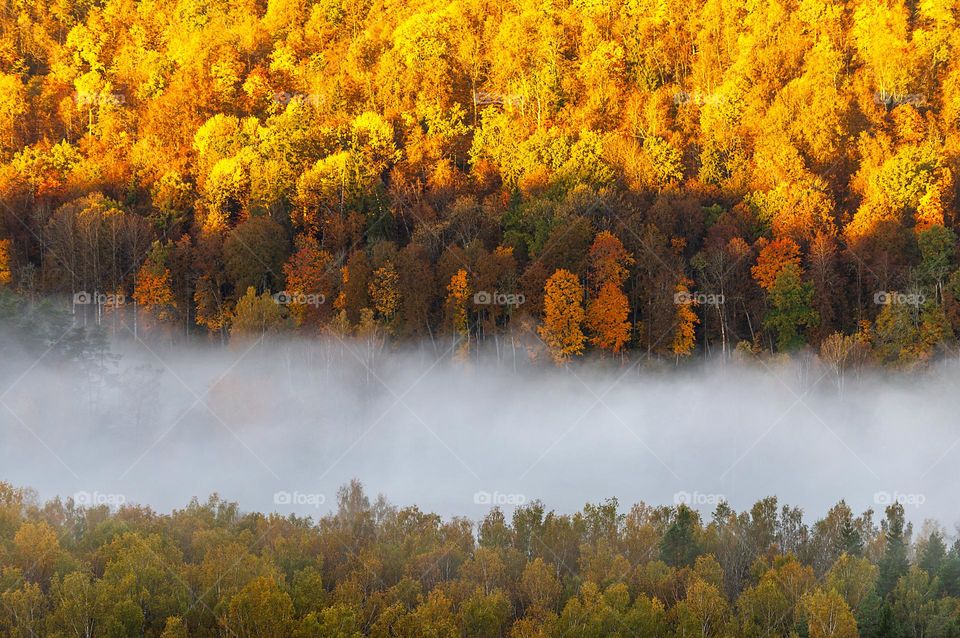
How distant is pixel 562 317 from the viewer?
82.9 m

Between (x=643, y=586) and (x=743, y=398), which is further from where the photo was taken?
(x=743, y=398)

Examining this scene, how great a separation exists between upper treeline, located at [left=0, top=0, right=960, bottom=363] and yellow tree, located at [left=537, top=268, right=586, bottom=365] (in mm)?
180

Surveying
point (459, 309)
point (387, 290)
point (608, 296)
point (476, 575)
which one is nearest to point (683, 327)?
point (608, 296)

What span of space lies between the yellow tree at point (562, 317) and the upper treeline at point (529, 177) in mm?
180

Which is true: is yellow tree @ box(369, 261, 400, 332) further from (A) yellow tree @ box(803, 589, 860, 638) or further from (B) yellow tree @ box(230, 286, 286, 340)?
(A) yellow tree @ box(803, 589, 860, 638)

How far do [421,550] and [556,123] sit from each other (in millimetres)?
40846

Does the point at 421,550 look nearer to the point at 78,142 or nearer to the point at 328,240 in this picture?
the point at 328,240

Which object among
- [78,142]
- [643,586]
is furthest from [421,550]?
[78,142]

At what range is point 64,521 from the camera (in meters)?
71.5

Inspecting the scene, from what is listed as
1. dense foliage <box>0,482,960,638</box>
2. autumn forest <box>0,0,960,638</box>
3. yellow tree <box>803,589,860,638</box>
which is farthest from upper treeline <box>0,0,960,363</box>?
yellow tree <box>803,589,860,638</box>

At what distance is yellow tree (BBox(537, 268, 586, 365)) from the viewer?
82.9 metres

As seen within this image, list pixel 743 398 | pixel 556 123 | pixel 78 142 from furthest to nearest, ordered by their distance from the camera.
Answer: pixel 78 142 < pixel 556 123 < pixel 743 398

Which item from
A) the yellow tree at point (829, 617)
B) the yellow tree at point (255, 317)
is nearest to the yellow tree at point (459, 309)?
the yellow tree at point (255, 317)

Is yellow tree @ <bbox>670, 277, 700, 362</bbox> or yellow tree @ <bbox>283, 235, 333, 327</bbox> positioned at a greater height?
yellow tree @ <bbox>283, 235, 333, 327</bbox>
